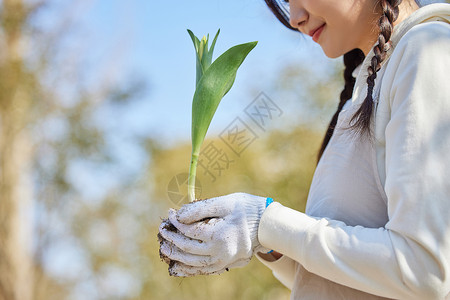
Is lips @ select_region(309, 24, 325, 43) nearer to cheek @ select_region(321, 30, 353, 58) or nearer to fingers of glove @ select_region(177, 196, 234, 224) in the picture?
cheek @ select_region(321, 30, 353, 58)

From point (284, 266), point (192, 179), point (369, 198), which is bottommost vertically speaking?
point (284, 266)

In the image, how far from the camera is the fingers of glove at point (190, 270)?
2.75 feet

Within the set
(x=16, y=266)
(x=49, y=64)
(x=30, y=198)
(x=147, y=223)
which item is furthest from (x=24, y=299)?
(x=49, y=64)

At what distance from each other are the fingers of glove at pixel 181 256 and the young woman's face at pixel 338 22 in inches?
18.2

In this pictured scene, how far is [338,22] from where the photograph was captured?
915mm

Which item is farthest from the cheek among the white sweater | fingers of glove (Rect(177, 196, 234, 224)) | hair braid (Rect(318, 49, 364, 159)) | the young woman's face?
fingers of glove (Rect(177, 196, 234, 224))

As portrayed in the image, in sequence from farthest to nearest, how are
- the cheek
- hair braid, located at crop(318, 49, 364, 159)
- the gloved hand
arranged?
hair braid, located at crop(318, 49, 364, 159) < the cheek < the gloved hand

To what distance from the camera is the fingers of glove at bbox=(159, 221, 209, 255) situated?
0.82 metres

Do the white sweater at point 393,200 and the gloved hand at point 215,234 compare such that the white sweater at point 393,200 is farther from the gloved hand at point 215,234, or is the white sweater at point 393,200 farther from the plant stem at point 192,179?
the plant stem at point 192,179

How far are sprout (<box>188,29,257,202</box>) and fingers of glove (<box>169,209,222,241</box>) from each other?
6.5 inches

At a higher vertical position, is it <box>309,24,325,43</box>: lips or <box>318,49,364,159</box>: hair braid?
<box>309,24,325,43</box>: lips

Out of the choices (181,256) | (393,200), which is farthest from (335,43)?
(181,256)

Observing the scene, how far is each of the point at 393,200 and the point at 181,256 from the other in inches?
14.2

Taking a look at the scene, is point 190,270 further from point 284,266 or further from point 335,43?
point 335,43
